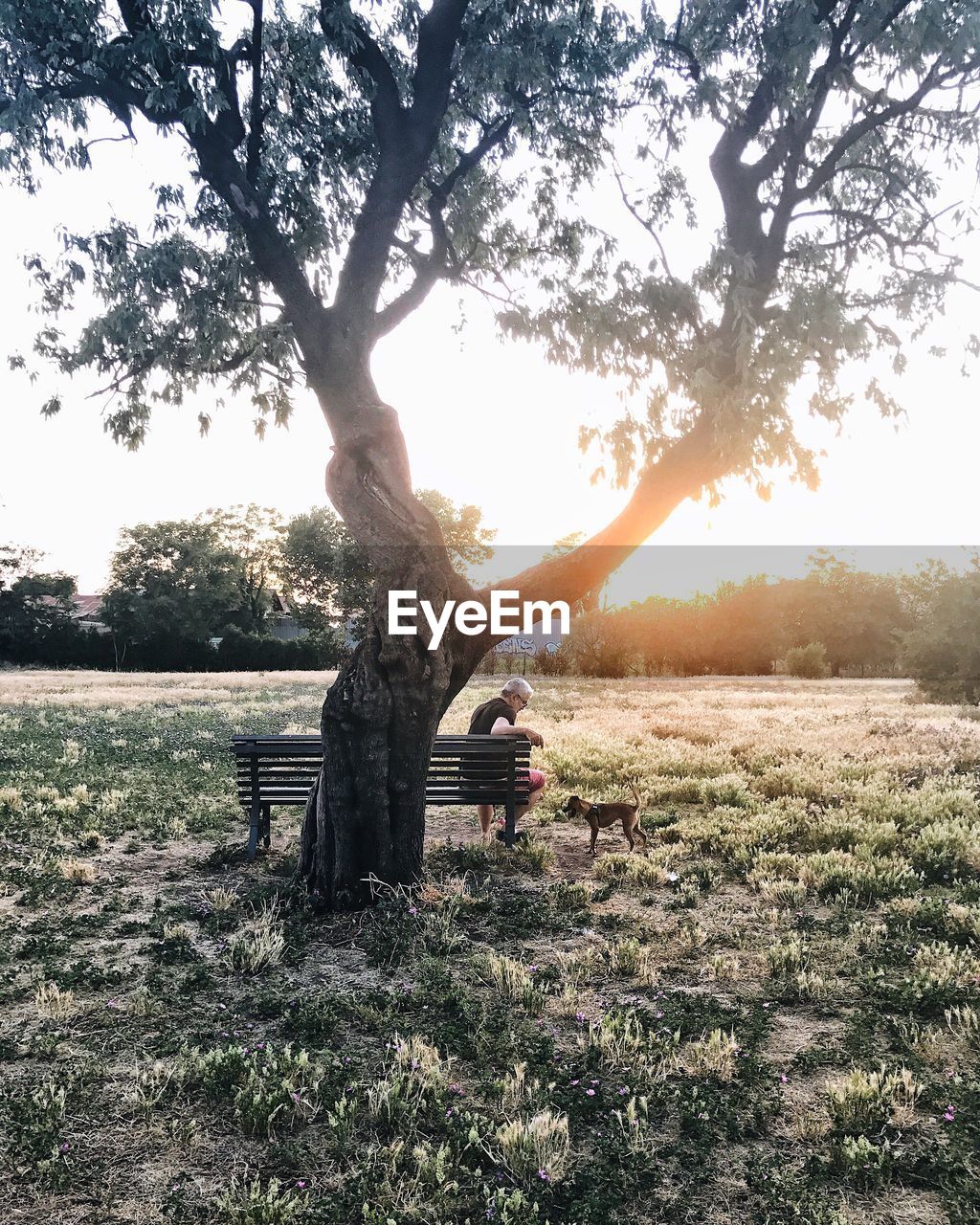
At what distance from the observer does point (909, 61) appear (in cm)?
693

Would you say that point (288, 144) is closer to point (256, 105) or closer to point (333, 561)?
point (256, 105)

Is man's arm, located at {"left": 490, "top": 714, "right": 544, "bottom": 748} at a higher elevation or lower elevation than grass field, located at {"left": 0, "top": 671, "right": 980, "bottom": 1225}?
higher

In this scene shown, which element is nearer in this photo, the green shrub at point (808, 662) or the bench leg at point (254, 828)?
the bench leg at point (254, 828)

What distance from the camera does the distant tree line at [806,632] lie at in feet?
87.2

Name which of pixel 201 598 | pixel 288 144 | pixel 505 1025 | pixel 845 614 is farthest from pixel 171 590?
pixel 505 1025

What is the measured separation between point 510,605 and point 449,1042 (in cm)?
415

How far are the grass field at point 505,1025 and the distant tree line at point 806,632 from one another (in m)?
19.1

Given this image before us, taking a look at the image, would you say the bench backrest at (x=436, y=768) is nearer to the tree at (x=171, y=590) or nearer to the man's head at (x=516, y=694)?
the man's head at (x=516, y=694)

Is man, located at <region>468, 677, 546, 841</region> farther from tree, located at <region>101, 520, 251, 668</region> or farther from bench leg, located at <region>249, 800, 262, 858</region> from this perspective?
tree, located at <region>101, 520, 251, 668</region>

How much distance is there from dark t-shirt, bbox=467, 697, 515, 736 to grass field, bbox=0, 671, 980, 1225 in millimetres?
1376

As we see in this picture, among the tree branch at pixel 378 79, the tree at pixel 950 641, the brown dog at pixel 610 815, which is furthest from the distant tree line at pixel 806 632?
the tree branch at pixel 378 79

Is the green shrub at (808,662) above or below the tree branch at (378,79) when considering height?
below

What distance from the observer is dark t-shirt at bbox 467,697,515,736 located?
31.0ft

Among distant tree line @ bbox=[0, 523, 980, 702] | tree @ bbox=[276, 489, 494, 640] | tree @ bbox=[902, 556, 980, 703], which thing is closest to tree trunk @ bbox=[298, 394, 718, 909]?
tree @ bbox=[902, 556, 980, 703]
